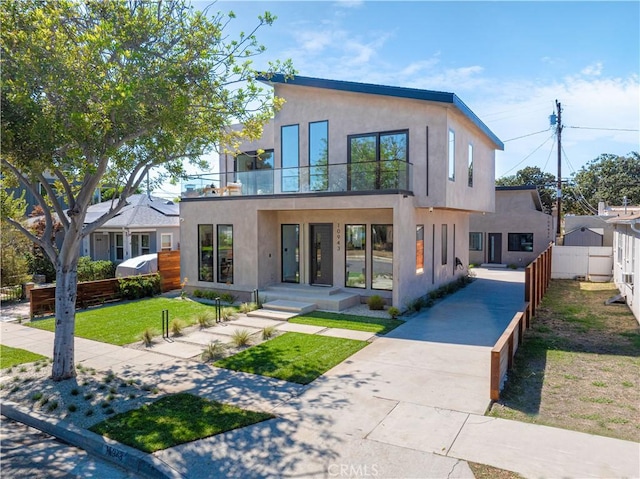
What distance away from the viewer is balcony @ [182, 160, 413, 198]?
13.5 metres

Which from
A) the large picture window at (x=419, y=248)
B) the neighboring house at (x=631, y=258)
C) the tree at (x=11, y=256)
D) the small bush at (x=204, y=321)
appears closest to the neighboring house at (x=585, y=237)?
the neighboring house at (x=631, y=258)

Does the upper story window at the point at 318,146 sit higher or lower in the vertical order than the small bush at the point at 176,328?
higher

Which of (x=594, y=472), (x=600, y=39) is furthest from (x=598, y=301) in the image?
(x=594, y=472)

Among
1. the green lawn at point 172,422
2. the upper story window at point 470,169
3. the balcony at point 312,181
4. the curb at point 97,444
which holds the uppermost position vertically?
the upper story window at point 470,169

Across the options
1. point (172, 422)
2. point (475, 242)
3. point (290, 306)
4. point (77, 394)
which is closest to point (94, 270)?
point (290, 306)

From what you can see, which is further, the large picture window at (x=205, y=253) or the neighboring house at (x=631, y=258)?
the large picture window at (x=205, y=253)

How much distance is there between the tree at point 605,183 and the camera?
153ft

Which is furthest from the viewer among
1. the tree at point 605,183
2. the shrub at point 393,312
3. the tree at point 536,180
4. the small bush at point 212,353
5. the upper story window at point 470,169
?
the tree at point 536,180

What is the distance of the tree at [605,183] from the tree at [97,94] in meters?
47.3

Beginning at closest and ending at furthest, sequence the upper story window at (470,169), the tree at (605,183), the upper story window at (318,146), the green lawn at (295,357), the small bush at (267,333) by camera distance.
A: the green lawn at (295,357) → the small bush at (267,333) → the upper story window at (318,146) → the upper story window at (470,169) → the tree at (605,183)

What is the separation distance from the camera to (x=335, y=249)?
15531 mm

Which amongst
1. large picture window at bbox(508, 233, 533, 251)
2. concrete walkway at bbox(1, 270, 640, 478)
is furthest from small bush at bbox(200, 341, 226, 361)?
large picture window at bbox(508, 233, 533, 251)

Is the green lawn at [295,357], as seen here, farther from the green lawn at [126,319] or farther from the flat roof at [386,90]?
the flat roof at [386,90]

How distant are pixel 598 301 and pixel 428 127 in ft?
29.1
